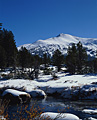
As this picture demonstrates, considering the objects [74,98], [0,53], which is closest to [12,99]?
[74,98]

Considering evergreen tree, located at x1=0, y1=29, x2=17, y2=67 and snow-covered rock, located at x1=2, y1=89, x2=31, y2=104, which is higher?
evergreen tree, located at x1=0, y1=29, x2=17, y2=67

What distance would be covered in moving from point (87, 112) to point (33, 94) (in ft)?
29.5

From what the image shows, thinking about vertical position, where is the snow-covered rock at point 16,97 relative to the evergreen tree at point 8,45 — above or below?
below

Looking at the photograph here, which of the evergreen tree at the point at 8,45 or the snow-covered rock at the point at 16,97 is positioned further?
the evergreen tree at the point at 8,45

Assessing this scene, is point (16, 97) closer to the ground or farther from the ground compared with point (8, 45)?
closer to the ground

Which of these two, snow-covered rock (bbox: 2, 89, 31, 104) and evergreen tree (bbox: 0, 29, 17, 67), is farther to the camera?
evergreen tree (bbox: 0, 29, 17, 67)

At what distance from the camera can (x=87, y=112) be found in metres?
10.9

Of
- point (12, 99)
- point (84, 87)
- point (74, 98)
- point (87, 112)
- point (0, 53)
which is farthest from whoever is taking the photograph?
point (0, 53)

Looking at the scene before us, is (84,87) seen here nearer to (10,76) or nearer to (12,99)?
(12,99)

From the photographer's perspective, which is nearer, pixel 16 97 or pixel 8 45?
pixel 16 97

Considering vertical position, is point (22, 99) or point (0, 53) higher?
point (0, 53)

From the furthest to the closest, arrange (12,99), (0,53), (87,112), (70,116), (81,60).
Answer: (81,60) → (0,53) → (12,99) → (87,112) → (70,116)

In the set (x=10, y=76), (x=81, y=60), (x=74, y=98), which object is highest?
(x=81, y=60)

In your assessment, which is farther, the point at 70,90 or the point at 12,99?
the point at 70,90
